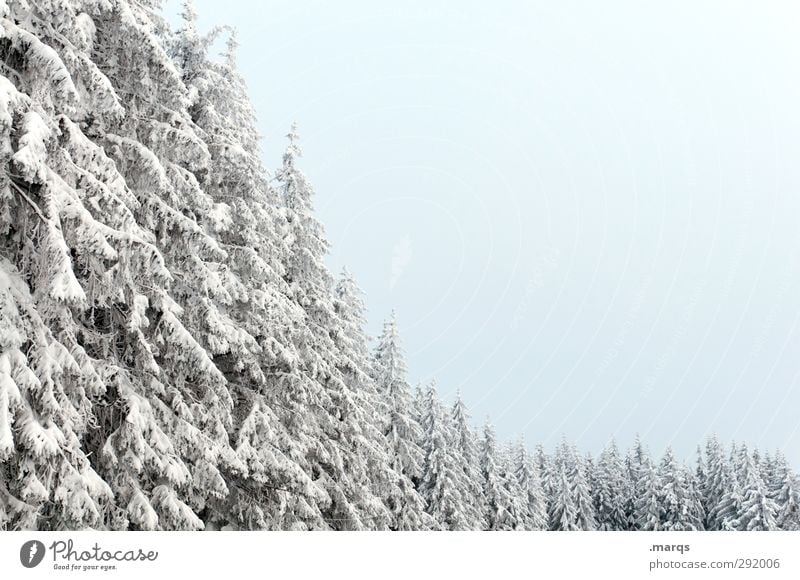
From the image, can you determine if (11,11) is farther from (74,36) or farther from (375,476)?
(375,476)

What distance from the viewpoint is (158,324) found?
9469 mm

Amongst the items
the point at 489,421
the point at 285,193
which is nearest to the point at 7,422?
the point at 285,193
